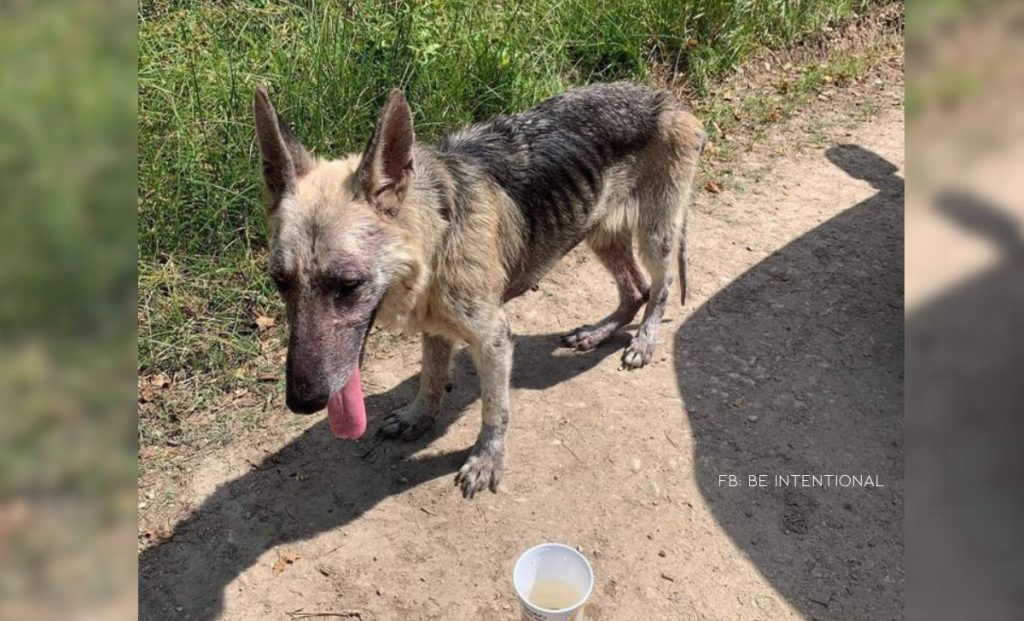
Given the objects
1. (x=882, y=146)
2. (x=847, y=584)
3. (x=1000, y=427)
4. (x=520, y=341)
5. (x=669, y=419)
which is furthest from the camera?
(x=882, y=146)

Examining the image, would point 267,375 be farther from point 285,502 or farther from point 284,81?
point 284,81

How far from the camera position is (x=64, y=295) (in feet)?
3.01

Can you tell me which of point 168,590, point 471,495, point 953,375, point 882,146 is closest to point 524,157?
point 471,495

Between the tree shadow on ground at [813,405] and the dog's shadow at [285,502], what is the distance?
1092mm

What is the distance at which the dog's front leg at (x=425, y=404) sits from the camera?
13.7 ft

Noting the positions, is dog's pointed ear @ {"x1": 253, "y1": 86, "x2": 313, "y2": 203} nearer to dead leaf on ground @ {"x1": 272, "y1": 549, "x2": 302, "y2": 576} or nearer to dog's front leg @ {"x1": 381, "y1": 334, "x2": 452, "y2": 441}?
dog's front leg @ {"x1": 381, "y1": 334, "x2": 452, "y2": 441}

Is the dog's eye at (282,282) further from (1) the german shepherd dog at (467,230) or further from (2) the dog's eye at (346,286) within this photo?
(2) the dog's eye at (346,286)

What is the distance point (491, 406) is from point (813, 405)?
75.5 inches

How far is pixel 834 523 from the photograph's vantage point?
12.3 feet

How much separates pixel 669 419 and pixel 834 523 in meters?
1.01

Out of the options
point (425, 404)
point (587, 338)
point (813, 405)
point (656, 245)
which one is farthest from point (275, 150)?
point (813, 405)

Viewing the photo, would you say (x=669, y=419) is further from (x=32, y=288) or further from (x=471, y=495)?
(x=32, y=288)

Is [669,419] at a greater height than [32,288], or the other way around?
[32,288]

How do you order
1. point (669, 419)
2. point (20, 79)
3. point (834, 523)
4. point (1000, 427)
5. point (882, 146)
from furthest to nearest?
point (882, 146) < point (669, 419) < point (834, 523) < point (1000, 427) < point (20, 79)
